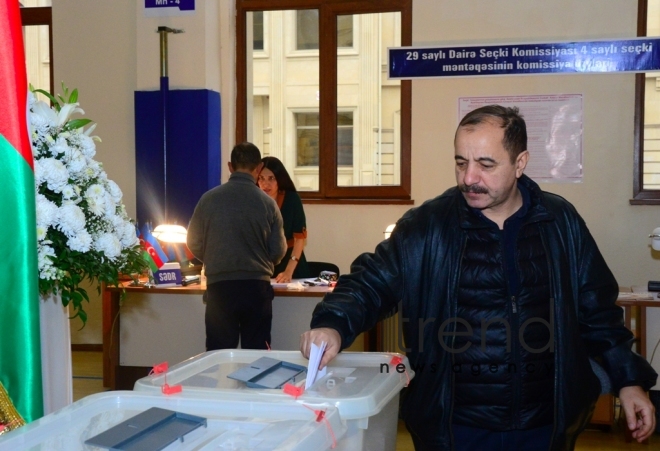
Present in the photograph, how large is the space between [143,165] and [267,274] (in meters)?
2.37

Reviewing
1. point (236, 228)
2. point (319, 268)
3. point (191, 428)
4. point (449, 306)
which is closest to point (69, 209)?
point (191, 428)

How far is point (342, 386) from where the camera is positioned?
158cm

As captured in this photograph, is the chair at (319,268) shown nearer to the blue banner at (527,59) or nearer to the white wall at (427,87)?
the white wall at (427,87)

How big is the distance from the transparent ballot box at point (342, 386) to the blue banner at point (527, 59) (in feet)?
14.6

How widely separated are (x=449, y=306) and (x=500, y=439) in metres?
0.35

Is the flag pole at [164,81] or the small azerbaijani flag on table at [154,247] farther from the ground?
the flag pole at [164,81]

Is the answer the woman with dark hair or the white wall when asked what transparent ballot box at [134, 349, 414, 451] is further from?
the white wall

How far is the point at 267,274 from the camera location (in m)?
4.32

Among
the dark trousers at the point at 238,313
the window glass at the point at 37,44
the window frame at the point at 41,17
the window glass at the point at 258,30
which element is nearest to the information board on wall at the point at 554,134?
the window glass at the point at 258,30

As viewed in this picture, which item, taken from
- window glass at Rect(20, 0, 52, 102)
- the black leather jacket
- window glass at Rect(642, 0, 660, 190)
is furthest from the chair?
the black leather jacket

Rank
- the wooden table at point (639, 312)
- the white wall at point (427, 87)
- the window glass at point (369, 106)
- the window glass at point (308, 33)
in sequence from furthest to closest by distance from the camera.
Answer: the window glass at point (308, 33) < the window glass at point (369, 106) < the white wall at point (427, 87) < the wooden table at point (639, 312)

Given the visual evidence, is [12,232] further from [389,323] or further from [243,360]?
[389,323]

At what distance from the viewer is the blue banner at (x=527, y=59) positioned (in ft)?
18.4

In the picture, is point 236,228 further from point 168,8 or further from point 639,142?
point 639,142
